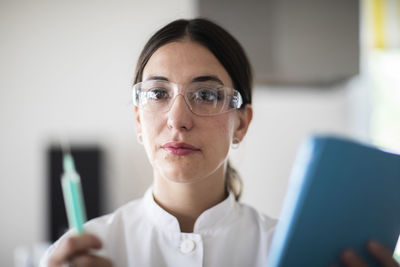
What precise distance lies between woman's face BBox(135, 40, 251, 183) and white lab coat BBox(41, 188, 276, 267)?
0.14 metres

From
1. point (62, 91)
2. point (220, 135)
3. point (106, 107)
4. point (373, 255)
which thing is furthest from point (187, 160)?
point (62, 91)

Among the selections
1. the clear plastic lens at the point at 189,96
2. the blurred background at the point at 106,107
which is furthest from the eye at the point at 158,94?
the blurred background at the point at 106,107

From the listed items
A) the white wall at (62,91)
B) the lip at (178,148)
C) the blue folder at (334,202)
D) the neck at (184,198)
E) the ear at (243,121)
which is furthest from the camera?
the white wall at (62,91)

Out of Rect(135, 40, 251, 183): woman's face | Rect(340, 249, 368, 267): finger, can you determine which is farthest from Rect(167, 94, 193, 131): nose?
Rect(340, 249, 368, 267): finger

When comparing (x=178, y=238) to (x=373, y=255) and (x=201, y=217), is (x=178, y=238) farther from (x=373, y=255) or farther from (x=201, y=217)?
(x=373, y=255)

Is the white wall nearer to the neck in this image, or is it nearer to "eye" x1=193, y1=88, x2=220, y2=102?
the neck

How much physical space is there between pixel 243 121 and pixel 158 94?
0.34m

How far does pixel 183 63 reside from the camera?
3.55 feet

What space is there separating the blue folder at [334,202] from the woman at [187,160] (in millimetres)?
351

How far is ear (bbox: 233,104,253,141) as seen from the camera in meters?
1.24

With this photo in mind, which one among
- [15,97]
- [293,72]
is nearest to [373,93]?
[293,72]

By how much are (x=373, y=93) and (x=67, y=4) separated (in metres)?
3.28

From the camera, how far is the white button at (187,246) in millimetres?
1047

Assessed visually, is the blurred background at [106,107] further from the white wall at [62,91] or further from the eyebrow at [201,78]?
the eyebrow at [201,78]
